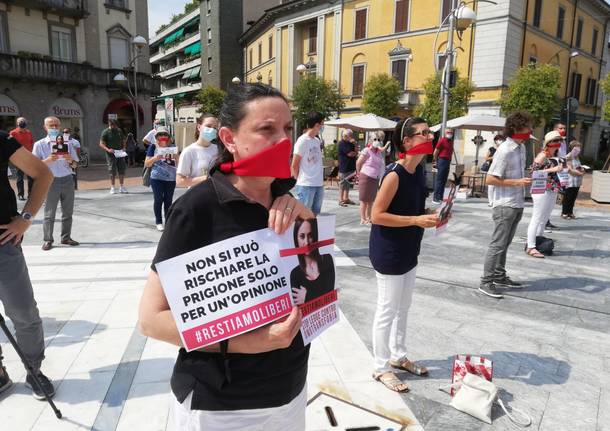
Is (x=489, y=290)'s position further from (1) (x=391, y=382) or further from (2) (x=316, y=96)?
(2) (x=316, y=96)

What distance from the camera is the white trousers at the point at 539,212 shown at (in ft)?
22.3

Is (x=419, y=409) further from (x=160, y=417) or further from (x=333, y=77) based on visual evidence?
(x=333, y=77)

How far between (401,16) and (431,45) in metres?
3.55

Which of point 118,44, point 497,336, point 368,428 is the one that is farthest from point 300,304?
point 118,44

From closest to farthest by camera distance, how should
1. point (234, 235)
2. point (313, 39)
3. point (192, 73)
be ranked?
point (234, 235)
point (313, 39)
point (192, 73)

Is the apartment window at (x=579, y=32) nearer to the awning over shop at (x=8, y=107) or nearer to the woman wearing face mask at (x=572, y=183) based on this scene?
the woman wearing face mask at (x=572, y=183)

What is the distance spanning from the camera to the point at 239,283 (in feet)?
4.86

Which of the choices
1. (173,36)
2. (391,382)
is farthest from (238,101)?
(173,36)

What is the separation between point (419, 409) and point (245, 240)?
2.28 m

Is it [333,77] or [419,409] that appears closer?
[419,409]

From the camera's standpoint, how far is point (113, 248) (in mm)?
7281

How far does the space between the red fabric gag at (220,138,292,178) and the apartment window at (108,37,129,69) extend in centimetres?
3080

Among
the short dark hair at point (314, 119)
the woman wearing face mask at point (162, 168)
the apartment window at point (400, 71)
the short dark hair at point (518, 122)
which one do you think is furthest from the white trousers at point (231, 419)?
the apartment window at point (400, 71)

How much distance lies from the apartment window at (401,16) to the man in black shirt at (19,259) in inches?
1210
